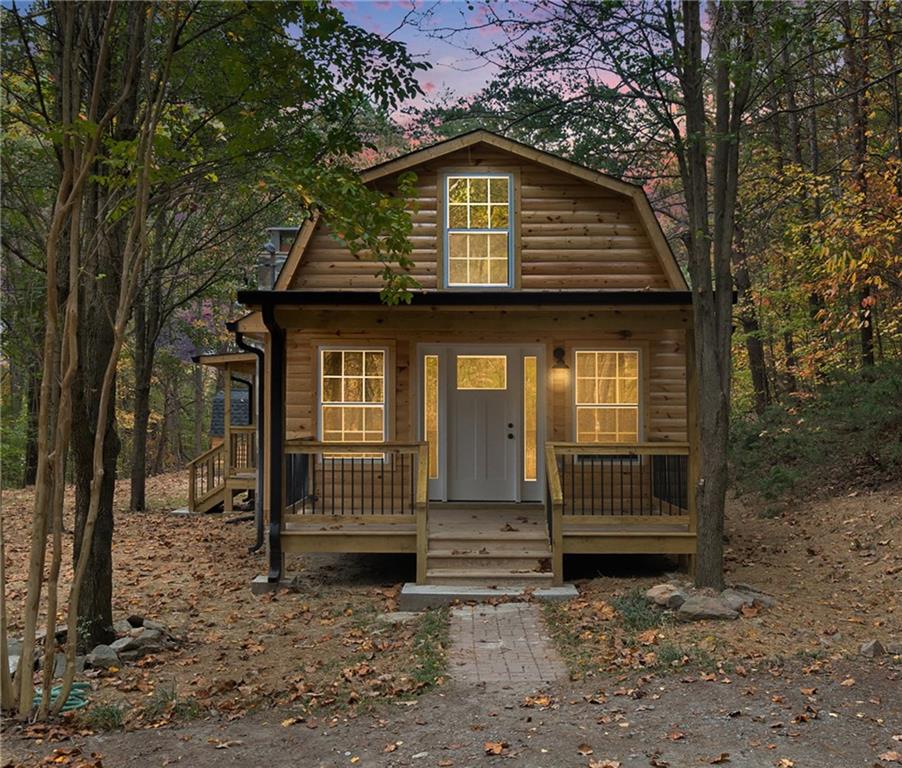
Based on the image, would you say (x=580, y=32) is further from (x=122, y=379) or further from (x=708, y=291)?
(x=122, y=379)

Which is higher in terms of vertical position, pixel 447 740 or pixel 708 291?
pixel 708 291

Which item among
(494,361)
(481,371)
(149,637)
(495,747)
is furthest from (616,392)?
(495,747)

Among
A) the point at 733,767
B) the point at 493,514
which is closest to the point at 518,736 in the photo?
the point at 733,767

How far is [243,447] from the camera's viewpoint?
17219 mm

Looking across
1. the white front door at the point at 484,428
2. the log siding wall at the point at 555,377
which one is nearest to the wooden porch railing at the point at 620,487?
the log siding wall at the point at 555,377

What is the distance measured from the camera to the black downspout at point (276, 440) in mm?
9250

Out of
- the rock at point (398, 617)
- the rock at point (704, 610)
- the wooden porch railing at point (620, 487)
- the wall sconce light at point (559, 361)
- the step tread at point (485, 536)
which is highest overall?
the wall sconce light at point (559, 361)

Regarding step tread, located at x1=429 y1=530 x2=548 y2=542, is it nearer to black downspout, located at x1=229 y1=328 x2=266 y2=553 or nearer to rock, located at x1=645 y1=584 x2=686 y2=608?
rock, located at x1=645 y1=584 x2=686 y2=608

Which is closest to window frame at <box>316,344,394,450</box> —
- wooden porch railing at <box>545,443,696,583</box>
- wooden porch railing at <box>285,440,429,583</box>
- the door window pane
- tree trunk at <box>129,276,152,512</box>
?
wooden porch railing at <box>285,440,429,583</box>

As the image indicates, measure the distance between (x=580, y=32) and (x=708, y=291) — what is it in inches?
135

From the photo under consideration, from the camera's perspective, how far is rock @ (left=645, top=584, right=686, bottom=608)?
24.3ft

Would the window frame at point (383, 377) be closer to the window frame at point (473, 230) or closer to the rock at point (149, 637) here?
the window frame at point (473, 230)

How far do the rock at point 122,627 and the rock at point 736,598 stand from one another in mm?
5550

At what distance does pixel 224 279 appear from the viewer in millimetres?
17109
